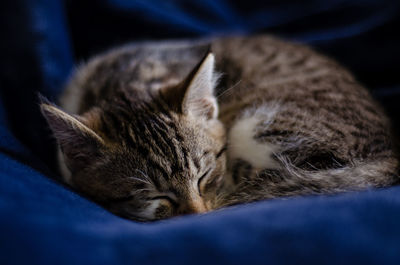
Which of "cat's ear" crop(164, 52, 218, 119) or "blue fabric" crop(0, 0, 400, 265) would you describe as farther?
"cat's ear" crop(164, 52, 218, 119)

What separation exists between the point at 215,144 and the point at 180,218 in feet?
1.15

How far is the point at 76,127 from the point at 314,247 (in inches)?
26.3

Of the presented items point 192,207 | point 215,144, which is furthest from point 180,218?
point 215,144

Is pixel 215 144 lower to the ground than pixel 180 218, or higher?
higher

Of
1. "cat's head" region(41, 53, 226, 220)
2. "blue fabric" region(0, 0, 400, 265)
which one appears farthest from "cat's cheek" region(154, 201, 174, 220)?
"blue fabric" region(0, 0, 400, 265)

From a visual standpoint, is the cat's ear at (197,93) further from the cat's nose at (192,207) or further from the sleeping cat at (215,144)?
the cat's nose at (192,207)

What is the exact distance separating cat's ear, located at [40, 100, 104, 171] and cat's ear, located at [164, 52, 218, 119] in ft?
0.83

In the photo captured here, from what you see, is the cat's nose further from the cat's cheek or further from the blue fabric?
the blue fabric

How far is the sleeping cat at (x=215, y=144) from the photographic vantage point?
39.9 inches

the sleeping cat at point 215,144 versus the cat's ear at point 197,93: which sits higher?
the cat's ear at point 197,93

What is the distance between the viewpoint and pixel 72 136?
40.4 inches

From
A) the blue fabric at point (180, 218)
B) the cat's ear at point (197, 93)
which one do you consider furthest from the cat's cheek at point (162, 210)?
the cat's ear at point (197, 93)

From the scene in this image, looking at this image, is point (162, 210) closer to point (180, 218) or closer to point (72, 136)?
point (180, 218)

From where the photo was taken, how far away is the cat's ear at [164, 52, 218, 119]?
3.43ft
